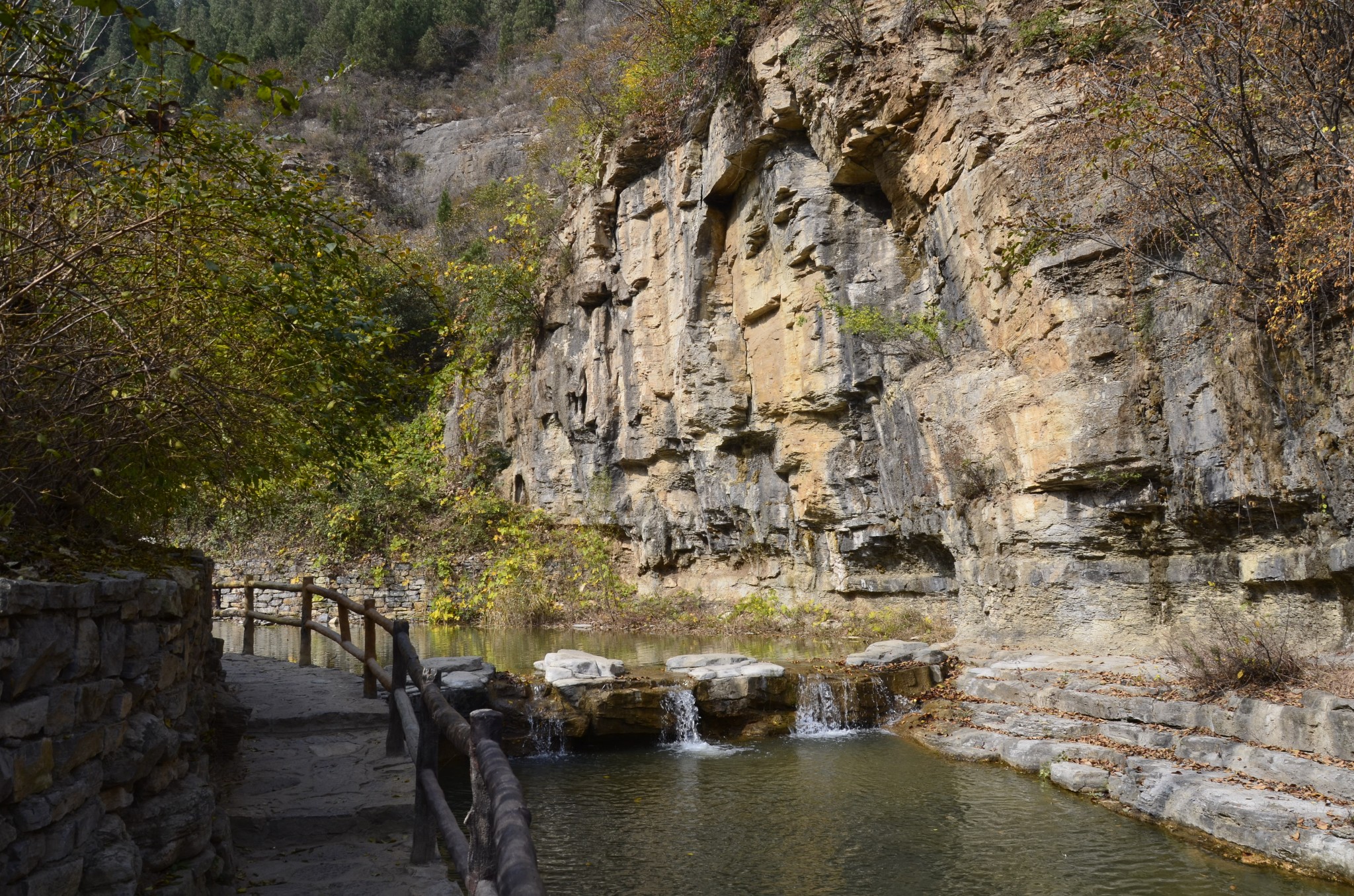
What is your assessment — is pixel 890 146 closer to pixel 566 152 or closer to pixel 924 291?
pixel 924 291

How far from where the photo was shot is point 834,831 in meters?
6.84

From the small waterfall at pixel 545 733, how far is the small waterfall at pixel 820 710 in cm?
262

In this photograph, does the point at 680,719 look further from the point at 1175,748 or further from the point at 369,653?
Result: the point at 1175,748

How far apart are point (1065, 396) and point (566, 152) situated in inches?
663

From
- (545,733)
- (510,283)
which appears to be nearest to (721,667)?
(545,733)

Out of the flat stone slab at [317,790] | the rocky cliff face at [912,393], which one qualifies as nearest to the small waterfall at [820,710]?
the rocky cliff face at [912,393]

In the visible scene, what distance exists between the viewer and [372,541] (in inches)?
922

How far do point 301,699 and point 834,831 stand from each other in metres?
4.35

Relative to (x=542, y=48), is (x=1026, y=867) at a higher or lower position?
lower

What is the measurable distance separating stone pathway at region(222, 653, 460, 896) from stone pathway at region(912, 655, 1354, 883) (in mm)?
5200

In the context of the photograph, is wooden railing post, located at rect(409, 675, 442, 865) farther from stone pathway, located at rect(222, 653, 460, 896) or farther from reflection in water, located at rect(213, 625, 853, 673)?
reflection in water, located at rect(213, 625, 853, 673)

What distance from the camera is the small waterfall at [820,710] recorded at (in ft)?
33.4

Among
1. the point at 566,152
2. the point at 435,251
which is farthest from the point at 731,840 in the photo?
the point at 435,251

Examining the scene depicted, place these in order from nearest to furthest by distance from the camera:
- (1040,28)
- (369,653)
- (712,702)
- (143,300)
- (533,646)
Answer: (143,300) < (369,653) < (712,702) < (1040,28) < (533,646)
